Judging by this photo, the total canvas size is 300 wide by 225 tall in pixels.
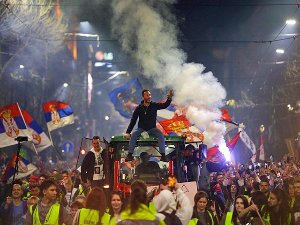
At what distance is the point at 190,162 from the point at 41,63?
42.7m

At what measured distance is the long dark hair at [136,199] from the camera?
500 centimetres

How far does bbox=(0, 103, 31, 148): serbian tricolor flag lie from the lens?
1474 centimetres

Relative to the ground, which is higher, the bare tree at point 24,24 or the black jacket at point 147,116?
the bare tree at point 24,24

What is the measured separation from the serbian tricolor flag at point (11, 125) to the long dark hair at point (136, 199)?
10.4 meters

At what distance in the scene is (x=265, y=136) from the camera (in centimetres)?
4994

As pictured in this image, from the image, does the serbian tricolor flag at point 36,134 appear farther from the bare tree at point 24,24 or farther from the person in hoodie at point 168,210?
the person in hoodie at point 168,210

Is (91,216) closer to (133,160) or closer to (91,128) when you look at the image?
(133,160)

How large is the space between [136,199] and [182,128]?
8.91m

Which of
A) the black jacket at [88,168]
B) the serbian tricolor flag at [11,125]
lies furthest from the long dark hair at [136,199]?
the serbian tricolor flag at [11,125]

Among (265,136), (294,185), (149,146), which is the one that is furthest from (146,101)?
(265,136)

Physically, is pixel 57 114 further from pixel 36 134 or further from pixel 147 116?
pixel 147 116

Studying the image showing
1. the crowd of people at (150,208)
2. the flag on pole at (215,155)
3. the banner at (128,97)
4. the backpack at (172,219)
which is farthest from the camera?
the banner at (128,97)

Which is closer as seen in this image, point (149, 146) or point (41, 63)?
point (149, 146)

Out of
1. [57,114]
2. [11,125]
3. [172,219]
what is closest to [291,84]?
[57,114]
